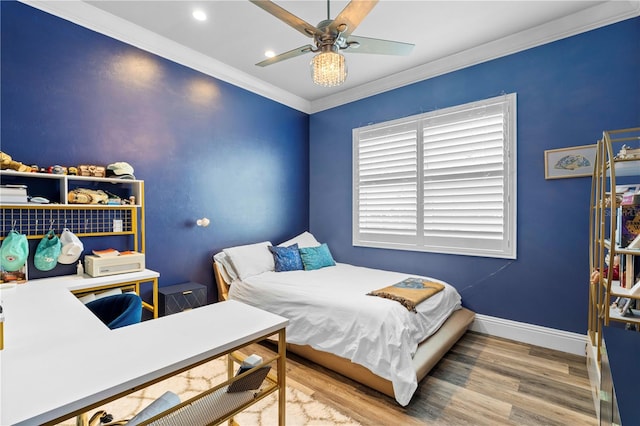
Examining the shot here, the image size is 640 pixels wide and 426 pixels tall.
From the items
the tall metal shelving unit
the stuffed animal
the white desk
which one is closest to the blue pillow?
the white desk

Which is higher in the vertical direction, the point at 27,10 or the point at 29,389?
the point at 27,10

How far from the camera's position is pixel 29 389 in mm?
784

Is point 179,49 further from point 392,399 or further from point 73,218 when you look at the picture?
point 392,399

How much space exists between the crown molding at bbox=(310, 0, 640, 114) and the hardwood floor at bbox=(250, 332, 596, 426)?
2.91 meters

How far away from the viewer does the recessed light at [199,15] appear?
100.0 inches

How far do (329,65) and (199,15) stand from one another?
5.12ft

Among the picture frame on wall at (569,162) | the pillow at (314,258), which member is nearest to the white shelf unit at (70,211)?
the pillow at (314,258)

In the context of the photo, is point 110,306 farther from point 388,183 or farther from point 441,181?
point 441,181

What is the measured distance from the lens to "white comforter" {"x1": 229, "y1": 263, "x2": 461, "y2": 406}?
202 centimetres

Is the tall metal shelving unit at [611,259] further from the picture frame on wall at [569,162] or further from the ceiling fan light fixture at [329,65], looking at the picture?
the ceiling fan light fixture at [329,65]

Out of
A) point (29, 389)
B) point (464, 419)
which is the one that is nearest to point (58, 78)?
point (29, 389)

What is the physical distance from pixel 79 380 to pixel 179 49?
3.26m

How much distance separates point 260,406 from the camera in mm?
1951

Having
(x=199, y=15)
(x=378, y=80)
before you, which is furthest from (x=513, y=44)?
(x=199, y=15)
